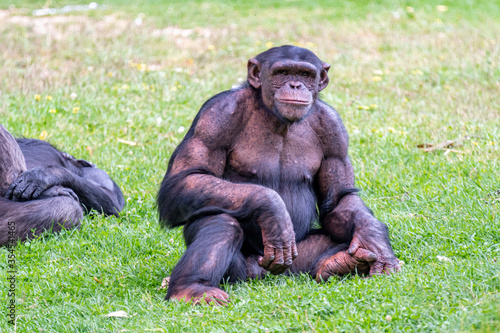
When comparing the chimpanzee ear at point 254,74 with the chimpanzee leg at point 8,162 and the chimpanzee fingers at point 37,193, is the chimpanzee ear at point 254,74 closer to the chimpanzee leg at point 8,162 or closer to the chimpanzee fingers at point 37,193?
the chimpanzee fingers at point 37,193

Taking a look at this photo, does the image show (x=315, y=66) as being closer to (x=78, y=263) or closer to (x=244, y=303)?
(x=244, y=303)

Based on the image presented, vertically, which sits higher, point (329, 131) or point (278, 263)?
point (329, 131)

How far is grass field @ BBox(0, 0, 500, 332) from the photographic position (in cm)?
404

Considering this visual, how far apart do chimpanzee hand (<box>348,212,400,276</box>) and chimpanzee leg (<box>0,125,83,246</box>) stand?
8.65 feet

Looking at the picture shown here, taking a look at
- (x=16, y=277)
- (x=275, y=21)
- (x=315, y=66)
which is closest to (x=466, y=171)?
(x=315, y=66)

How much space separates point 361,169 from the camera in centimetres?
722

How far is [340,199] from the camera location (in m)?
5.32

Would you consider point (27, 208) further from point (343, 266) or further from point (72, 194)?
point (343, 266)

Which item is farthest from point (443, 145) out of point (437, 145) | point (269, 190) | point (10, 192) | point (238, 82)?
point (10, 192)

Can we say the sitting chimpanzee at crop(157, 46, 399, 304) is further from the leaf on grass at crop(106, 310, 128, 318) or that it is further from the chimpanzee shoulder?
the leaf on grass at crop(106, 310, 128, 318)

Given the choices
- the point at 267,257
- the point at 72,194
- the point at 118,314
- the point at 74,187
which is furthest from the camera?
the point at 74,187

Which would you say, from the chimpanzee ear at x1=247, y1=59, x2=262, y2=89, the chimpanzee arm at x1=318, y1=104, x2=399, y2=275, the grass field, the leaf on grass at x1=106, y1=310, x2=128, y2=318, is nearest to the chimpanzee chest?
the chimpanzee arm at x1=318, y1=104, x2=399, y2=275

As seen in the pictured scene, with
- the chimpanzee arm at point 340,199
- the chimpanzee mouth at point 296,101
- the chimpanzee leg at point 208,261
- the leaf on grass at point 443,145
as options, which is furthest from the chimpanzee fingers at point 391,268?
the leaf on grass at point 443,145

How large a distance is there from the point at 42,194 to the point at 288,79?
9.18 feet
